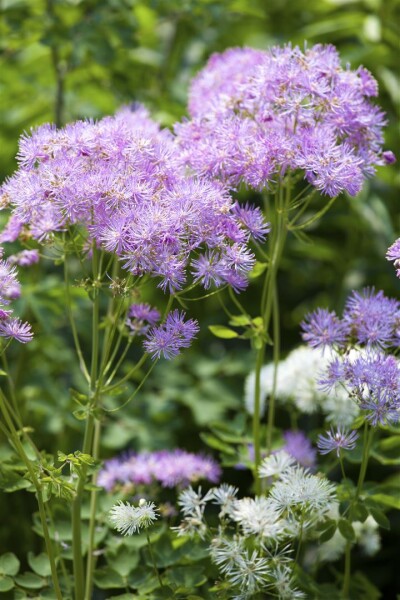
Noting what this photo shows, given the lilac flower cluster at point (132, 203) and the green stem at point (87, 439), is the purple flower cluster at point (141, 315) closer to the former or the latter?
the green stem at point (87, 439)

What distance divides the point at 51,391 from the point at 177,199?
62.9 inches

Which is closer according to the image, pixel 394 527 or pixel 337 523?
pixel 337 523

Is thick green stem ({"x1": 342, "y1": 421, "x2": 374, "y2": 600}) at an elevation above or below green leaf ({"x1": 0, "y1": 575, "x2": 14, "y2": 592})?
above

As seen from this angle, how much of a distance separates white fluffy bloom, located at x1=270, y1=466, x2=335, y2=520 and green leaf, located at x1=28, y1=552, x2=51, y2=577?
1.87 feet

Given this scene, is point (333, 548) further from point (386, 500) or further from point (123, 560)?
point (123, 560)

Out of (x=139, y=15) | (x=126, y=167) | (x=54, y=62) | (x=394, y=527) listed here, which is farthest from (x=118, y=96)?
(x=394, y=527)

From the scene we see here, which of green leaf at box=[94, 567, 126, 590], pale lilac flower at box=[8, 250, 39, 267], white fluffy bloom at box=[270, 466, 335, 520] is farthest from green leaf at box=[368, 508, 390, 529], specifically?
pale lilac flower at box=[8, 250, 39, 267]

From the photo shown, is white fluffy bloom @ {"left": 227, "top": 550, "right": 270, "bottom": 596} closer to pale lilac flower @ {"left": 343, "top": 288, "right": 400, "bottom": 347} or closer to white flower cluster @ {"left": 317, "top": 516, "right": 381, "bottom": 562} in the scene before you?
pale lilac flower @ {"left": 343, "top": 288, "right": 400, "bottom": 347}

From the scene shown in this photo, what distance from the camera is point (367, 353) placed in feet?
5.75

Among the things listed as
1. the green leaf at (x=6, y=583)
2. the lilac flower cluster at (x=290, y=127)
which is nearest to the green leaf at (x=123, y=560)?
the green leaf at (x=6, y=583)

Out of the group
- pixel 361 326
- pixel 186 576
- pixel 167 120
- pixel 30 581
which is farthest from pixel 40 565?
pixel 167 120

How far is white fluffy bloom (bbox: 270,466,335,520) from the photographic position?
1707 millimetres

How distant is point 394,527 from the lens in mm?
2840

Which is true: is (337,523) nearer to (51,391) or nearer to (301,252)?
(51,391)
